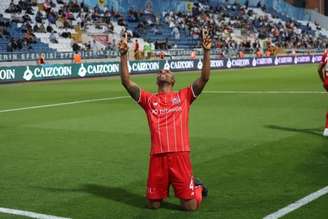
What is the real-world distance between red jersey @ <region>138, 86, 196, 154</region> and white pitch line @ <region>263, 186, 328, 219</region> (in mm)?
1227

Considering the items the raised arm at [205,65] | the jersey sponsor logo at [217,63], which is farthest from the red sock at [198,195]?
the jersey sponsor logo at [217,63]

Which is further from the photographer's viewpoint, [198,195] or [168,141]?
[198,195]

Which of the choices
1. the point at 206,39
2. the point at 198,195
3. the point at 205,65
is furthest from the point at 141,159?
the point at 206,39

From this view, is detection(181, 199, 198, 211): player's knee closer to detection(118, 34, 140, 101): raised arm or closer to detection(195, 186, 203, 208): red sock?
detection(195, 186, 203, 208): red sock

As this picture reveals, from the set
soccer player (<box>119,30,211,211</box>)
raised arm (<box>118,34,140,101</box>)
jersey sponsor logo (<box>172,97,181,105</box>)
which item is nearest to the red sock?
soccer player (<box>119,30,211,211</box>)

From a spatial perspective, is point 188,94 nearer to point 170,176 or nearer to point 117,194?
point 170,176

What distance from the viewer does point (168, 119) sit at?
687 cm

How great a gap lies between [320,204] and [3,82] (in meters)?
24.5

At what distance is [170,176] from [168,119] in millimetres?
657

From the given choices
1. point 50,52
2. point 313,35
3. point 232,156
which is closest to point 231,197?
point 232,156

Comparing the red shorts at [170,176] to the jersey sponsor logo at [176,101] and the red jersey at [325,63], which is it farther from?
the red jersey at [325,63]

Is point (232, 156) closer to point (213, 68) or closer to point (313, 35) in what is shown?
point (213, 68)

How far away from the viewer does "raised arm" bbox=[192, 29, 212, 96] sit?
251 inches

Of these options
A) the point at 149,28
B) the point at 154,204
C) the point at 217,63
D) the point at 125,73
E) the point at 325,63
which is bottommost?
the point at 217,63
